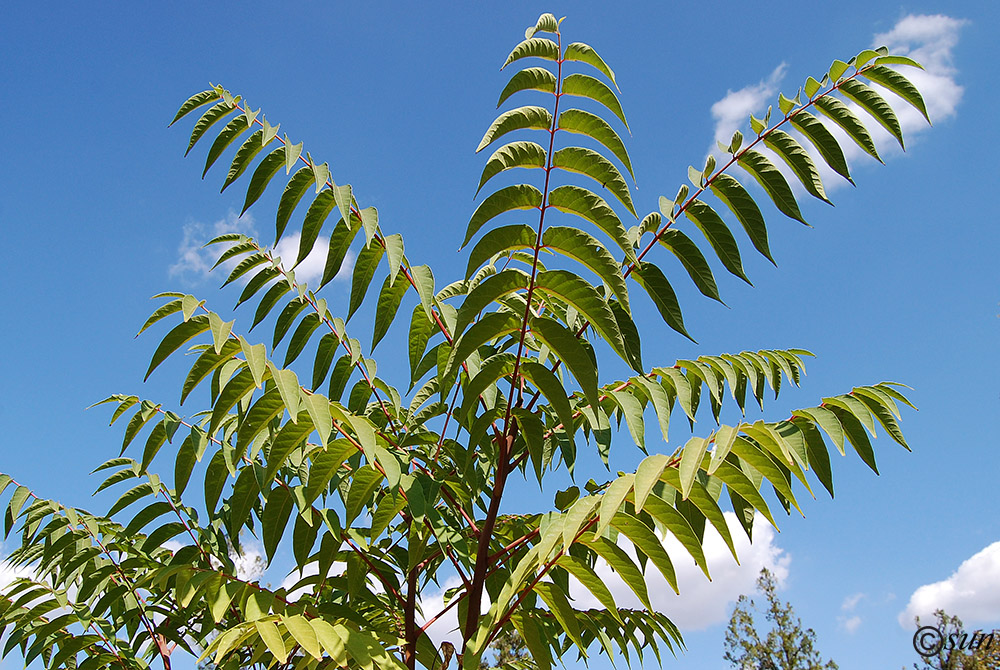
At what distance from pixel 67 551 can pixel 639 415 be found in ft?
9.37

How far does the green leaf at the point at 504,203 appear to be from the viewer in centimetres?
176

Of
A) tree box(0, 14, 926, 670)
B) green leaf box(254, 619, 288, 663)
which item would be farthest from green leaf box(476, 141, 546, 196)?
green leaf box(254, 619, 288, 663)

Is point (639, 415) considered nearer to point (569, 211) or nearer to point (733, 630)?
point (569, 211)

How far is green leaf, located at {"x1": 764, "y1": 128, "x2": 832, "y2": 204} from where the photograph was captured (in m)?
2.21

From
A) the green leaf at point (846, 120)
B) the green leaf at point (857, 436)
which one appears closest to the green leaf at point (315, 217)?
the green leaf at point (846, 120)

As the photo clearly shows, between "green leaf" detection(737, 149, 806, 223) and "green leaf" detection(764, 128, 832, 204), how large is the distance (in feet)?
0.26

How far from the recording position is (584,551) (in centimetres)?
237

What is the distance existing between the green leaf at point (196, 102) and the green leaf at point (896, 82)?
230 centimetres

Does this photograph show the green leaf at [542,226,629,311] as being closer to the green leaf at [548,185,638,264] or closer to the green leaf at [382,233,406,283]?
the green leaf at [548,185,638,264]

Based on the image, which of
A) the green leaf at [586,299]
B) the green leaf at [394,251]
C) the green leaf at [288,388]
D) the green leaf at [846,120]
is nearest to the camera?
the green leaf at [288,388]

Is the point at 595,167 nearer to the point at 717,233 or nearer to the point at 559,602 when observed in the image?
the point at 717,233

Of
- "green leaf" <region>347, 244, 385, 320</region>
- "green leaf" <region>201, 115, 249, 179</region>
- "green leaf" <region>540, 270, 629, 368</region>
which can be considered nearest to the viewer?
"green leaf" <region>540, 270, 629, 368</region>

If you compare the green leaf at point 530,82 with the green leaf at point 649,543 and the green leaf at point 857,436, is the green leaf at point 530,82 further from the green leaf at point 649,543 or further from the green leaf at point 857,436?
the green leaf at point 857,436

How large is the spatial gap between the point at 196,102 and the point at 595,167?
158 centimetres
